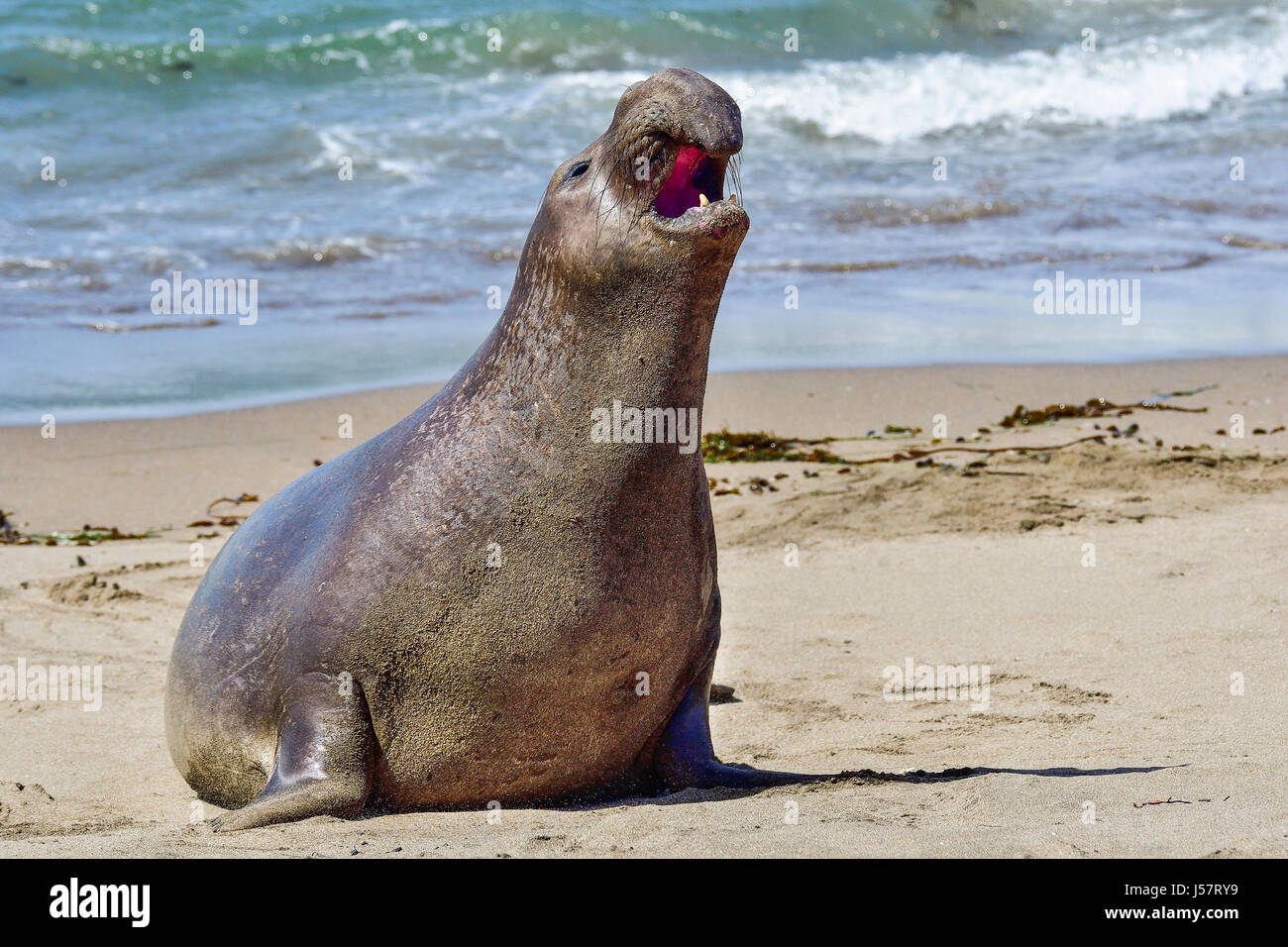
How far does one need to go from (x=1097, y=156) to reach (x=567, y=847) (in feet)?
56.3

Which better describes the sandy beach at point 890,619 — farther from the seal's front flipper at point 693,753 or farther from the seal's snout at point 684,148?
the seal's snout at point 684,148

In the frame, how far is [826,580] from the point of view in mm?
6547

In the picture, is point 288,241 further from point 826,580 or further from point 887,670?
point 887,670

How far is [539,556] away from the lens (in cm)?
360

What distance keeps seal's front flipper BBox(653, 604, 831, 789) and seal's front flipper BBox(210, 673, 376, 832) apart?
2.55 ft

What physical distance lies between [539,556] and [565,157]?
14.9 meters

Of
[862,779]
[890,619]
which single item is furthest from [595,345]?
[890,619]

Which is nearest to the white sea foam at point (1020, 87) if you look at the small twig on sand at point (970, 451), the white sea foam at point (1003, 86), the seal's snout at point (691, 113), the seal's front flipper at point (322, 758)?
the white sea foam at point (1003, 86)

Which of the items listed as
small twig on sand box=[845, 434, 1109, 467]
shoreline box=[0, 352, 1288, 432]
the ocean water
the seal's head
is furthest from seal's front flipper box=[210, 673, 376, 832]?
the ocean water

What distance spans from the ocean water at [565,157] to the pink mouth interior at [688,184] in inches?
247

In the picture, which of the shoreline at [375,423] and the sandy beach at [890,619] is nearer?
the sandy beach at [890,619]

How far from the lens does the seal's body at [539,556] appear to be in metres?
3.51

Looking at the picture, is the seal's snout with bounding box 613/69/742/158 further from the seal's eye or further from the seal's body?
the seal's eye

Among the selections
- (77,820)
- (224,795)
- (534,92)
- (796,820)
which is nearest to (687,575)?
(796,820)
